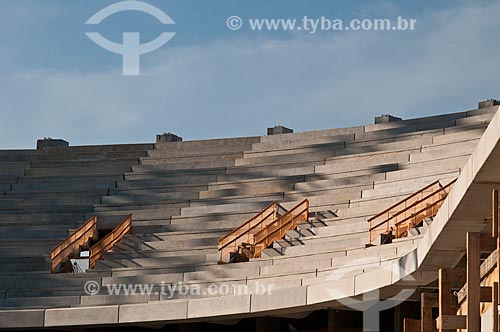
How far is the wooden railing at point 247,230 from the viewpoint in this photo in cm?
2765

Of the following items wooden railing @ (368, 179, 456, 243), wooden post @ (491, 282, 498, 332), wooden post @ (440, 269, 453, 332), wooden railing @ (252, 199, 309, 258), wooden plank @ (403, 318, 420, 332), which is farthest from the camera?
wooden railing @ (252, 199, 309, 258)

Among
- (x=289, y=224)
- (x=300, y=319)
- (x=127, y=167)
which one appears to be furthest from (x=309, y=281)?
(x=127, y=167)

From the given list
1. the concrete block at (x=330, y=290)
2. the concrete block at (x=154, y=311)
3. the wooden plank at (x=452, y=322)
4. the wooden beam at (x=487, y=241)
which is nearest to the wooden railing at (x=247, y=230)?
the concrete block at (x=154, y=311)

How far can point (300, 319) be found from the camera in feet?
81.5

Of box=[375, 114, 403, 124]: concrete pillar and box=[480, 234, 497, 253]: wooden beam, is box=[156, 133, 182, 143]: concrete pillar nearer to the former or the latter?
box=[375, 114, 403, 124]: concrete pillar

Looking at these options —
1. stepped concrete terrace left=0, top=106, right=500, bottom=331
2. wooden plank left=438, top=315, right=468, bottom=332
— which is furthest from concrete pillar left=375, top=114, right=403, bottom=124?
wooden plank left=438, top=315, right=468, bottom=332

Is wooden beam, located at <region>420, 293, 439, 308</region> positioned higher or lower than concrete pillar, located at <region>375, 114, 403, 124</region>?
lower

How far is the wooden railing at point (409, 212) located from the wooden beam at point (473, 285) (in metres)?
10.5

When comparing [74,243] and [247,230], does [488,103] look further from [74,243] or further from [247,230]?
[74,243]

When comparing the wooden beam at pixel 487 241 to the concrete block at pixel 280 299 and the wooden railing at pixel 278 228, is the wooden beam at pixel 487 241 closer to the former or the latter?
the concrete block at pixel 280 299

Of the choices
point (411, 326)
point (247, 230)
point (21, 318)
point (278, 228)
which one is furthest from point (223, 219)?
point (411, 326)

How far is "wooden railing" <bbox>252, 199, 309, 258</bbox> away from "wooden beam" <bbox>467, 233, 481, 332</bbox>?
555 inches

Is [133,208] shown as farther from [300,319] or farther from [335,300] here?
[335,300]

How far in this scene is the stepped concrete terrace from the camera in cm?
2248
